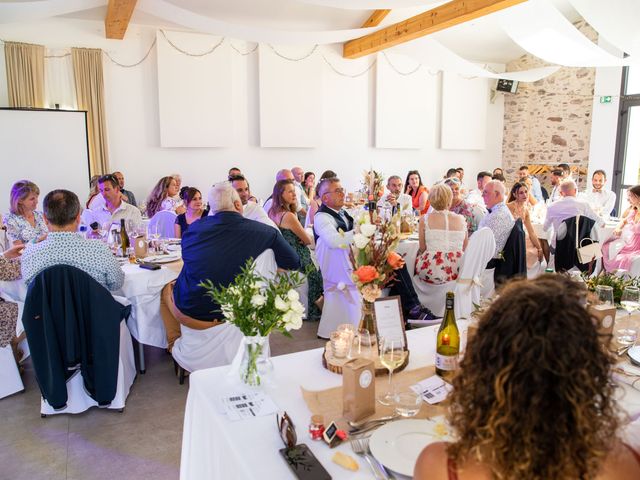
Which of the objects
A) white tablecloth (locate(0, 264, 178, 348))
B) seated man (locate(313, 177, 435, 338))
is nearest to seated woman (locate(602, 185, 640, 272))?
seated man (locate(313, 177, 435, 338))

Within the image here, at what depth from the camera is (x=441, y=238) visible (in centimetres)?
432

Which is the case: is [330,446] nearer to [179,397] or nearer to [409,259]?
[179,397]

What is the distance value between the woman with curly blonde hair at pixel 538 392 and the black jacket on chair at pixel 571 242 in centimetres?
487

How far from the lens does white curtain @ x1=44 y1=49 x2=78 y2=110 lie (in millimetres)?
7492

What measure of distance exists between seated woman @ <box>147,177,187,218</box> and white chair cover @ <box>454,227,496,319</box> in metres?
3.44

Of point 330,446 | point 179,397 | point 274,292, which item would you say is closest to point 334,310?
point 179,397

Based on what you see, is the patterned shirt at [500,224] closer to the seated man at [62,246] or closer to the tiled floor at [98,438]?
the tiled floor at [98,438]

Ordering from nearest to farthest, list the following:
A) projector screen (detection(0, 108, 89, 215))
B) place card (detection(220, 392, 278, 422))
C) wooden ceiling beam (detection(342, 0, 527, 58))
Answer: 1. place card (detection(220, 392, 278, 422))
2. wooden ceiling beam (detection(342, 0, 527, 58))
3. projector screen (detection(0, 108, 89, 215))

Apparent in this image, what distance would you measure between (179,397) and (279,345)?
3.65ft

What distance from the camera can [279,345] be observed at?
4.35 metres

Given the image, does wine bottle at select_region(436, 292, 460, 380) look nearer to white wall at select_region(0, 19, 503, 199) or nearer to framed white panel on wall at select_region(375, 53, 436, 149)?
white wall at select_region(0, 19, 503, 199)

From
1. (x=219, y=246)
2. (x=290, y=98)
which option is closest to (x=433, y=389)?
(x=219, y=246)

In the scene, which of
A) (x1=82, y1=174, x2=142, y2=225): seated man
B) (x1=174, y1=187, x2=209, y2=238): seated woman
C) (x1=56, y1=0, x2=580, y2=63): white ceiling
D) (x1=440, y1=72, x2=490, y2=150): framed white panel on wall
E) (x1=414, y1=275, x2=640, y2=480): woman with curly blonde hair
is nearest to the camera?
(x1=414, y1=275, x2=640, y2=480): woman with curly blonde hair

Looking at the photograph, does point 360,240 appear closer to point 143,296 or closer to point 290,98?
point 143,296
